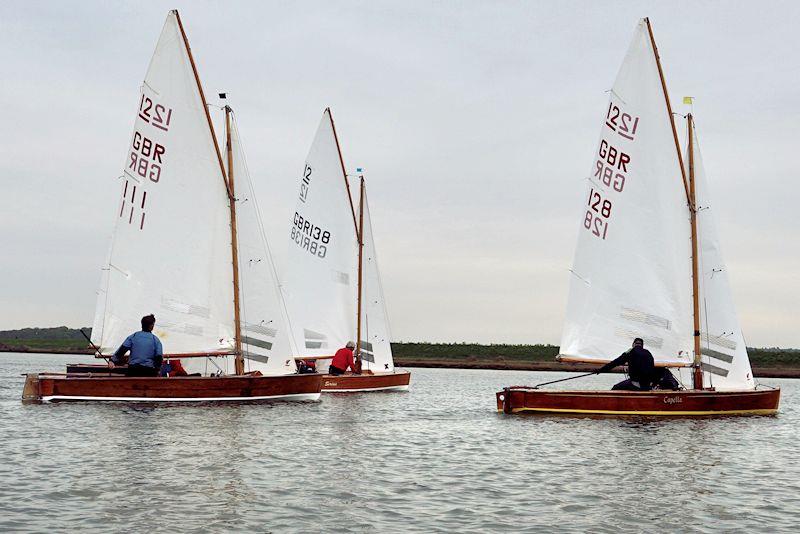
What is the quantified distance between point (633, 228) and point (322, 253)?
17114 mm

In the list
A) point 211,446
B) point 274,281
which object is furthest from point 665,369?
point 211,446

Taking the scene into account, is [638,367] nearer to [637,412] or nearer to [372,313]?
[637,412]

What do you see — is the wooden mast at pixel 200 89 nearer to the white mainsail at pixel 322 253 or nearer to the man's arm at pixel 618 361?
the white mainsail at pixel 322 253

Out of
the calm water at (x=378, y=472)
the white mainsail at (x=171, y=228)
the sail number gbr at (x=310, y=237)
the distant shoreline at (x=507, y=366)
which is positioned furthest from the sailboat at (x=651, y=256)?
the distant shoreline at (x=507, y=366)

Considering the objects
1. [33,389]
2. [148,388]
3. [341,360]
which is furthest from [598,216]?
[33,389]

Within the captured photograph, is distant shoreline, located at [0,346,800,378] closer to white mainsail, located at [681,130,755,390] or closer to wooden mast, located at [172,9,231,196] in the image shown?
white mainsail, located at [681,130,755,390]

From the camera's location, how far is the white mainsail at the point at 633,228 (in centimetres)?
3200

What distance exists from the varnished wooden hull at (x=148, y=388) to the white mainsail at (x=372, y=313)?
48.2 ft

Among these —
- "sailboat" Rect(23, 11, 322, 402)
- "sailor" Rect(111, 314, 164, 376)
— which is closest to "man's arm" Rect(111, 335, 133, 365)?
"sailor" Rect(111, 314, 164, 376)

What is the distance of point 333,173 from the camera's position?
148ft

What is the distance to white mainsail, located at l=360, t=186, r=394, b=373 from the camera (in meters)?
46.6

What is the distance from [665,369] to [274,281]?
13953 millimetres

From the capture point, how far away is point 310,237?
44844 millimetres

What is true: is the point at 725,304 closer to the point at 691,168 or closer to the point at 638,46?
the point at 691,168
